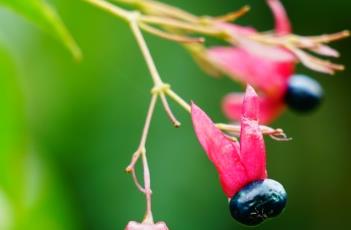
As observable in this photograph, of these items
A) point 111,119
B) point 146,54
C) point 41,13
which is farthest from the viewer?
point 111,119

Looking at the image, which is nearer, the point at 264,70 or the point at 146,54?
the point at 146,54

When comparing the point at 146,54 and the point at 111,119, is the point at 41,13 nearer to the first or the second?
the point at 146,54

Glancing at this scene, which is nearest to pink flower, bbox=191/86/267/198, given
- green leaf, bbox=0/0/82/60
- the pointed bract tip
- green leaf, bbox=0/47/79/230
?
the pointed bract tip

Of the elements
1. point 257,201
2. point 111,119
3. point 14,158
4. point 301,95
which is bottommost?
point 257,201

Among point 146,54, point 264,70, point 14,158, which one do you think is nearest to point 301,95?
point 264,70

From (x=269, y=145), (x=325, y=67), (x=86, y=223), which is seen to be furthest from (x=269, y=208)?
(x=269, y=145)

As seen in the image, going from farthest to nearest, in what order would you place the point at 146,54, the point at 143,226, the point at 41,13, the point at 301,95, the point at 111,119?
the point at 111,119
the point at 301,95
the point at 41,13
the point at 146,54
the point at 143,226
